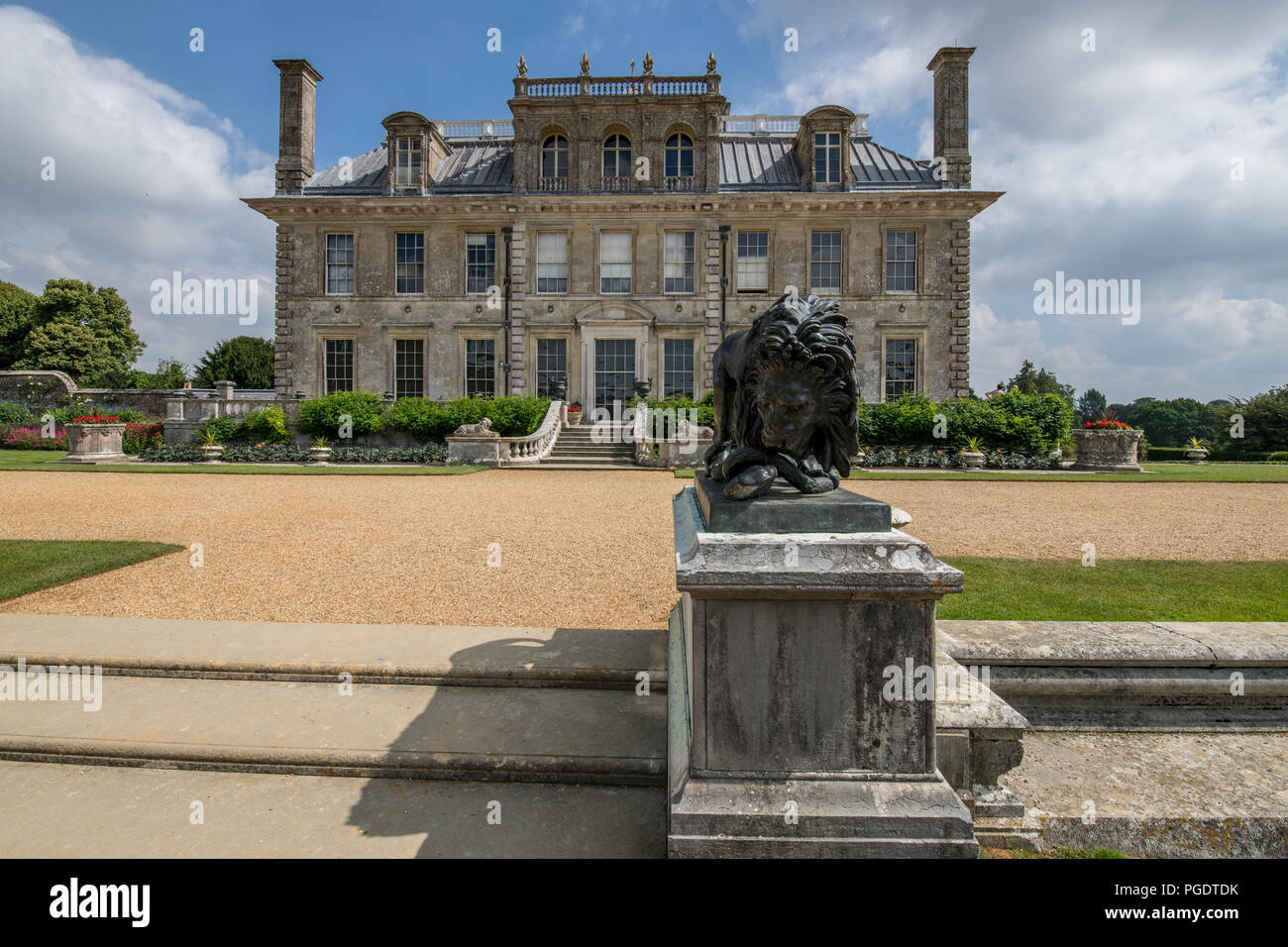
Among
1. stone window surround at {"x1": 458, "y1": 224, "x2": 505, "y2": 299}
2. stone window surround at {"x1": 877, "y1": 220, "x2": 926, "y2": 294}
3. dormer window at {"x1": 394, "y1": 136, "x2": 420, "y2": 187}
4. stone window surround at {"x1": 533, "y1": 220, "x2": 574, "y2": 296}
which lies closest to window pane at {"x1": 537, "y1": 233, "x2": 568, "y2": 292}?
stone window surround at {"x1": 533, "y1": 220, "x2": 574, "y2": 296}

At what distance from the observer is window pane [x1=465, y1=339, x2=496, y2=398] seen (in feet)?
84.1

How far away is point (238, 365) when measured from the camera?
153ft

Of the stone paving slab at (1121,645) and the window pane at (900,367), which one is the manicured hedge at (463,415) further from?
the stone paving slab at (1121,645)

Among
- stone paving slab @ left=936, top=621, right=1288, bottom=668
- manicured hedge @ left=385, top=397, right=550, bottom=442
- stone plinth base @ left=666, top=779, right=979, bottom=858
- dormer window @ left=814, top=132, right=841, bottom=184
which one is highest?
dormer window @ left=814, top=132, right=841, bottom=184

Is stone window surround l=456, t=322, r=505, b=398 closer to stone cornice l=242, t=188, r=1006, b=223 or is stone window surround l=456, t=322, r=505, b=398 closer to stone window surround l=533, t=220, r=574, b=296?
stone window surround l=533, t=220, r=574, b=296

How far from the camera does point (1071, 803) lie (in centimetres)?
276

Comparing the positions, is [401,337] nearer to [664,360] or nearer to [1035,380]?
[664,360]

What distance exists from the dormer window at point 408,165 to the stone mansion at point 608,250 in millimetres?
56

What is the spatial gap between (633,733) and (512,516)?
268 inches

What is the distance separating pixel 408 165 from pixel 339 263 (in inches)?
186

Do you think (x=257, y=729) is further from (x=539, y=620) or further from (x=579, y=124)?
(x=579, y=124)

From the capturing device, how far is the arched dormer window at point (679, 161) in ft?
82.0

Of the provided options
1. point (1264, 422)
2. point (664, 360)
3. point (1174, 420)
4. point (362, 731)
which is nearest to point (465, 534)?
point (362, 731)

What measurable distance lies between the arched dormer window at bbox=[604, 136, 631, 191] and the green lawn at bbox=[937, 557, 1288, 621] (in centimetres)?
2242
